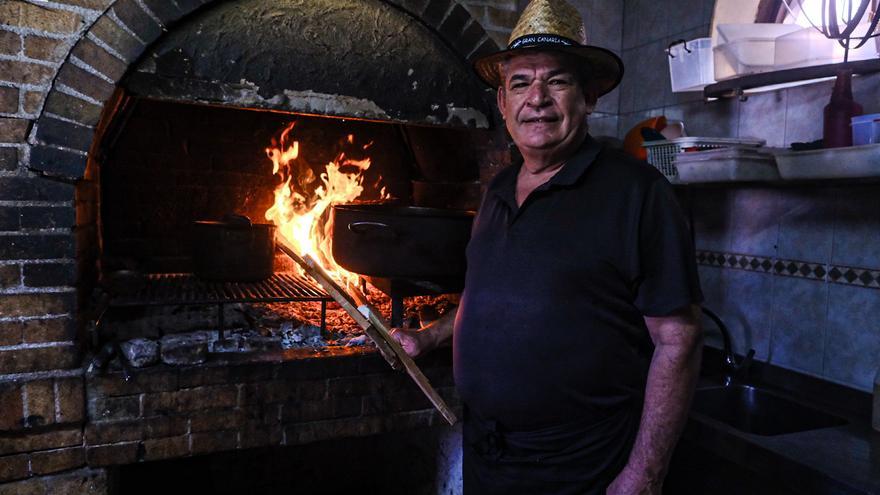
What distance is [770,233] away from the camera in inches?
128

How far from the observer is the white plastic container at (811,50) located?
2764 mm

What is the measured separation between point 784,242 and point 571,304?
6.64 ft

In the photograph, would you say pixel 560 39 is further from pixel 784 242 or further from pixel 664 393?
pixel 784 242

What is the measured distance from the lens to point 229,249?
3086 millimetres

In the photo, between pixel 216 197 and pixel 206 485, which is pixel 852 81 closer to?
pixel 216 197

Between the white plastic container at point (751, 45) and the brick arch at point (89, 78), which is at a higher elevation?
the white plastic container at point (751, 45)

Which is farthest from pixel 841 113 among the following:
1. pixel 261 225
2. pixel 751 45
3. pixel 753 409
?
pixel 261 225

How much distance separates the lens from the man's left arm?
1634 millimetres

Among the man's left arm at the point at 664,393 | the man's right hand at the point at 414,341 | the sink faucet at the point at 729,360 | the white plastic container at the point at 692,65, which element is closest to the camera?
the man's left arm at the point at 664,393

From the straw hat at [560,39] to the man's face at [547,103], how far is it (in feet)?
0.13

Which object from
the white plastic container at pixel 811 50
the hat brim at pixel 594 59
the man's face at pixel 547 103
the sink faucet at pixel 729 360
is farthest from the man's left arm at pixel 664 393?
the white plastic container at pixel 811 50

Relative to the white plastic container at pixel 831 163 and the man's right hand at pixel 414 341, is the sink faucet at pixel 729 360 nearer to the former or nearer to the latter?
the white plastic container at pixel 831 163

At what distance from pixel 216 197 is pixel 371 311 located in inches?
74.1

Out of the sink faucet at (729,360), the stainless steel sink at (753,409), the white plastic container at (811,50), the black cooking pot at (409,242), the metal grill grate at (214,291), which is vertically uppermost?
the white plastic container at (811,50)
